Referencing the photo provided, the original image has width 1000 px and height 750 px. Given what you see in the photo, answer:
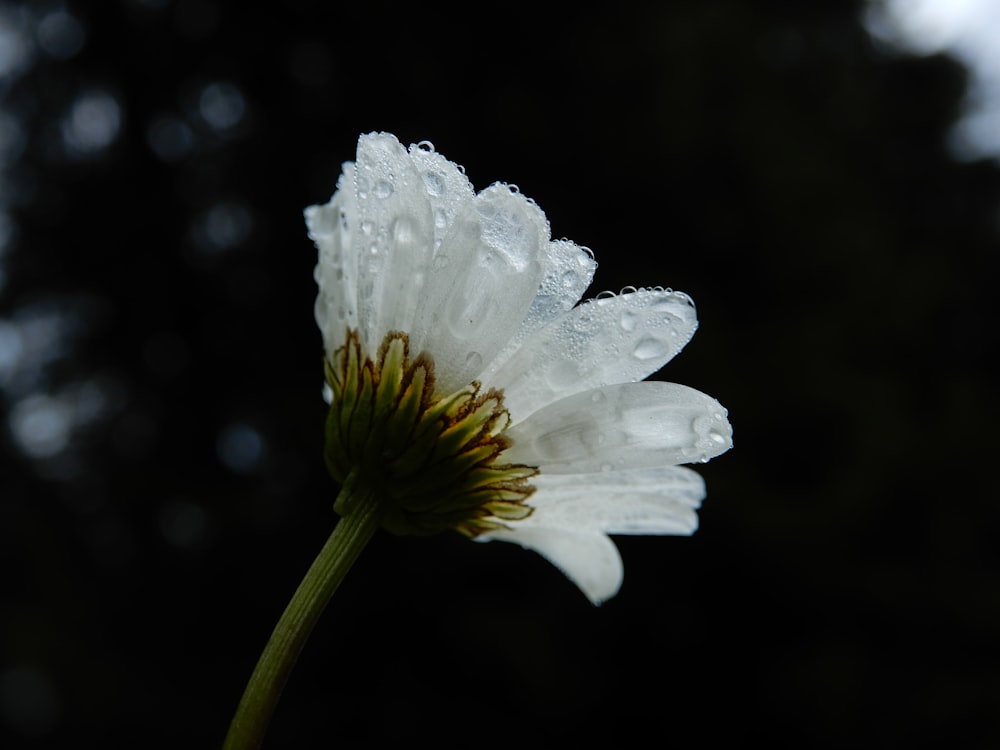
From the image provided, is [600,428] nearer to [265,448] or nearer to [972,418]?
[265,448]

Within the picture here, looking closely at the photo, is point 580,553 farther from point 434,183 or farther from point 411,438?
point 434,183

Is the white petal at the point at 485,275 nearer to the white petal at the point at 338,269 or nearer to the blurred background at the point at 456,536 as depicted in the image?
the white petal at the point at 338,269

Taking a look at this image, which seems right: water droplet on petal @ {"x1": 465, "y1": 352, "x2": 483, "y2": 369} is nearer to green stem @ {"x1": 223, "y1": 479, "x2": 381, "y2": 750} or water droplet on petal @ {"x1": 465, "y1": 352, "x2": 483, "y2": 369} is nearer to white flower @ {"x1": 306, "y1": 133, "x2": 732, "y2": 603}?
white flower @ {"x1": 306, "y1": 133, "x2": 732, "y2": 603}

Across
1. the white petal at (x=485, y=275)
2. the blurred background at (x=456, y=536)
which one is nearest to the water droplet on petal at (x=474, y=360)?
the white petal at (x=485, y=275)

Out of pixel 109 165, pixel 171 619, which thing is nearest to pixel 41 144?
pixel 109 165

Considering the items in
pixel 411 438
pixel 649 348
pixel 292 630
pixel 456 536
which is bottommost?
pixel 292 630

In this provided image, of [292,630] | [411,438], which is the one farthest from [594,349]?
[292,630]
